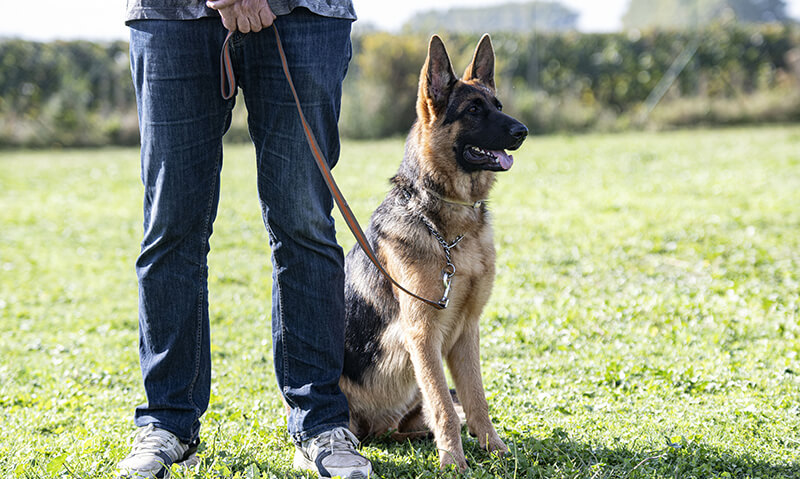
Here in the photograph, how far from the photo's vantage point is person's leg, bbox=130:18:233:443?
96.8 inches

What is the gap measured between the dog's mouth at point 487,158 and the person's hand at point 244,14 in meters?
1.08

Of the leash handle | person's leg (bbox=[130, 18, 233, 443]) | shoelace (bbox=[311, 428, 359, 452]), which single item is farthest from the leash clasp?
the leash handle

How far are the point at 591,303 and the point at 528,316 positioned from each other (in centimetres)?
64

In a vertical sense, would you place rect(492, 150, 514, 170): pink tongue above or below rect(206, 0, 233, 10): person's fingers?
below

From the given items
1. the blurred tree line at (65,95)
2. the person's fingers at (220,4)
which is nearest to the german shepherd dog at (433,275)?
the person's fingers at (220,4)

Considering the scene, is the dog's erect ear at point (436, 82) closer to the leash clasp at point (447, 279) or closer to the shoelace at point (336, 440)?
the leash clasp at point (447, 279)

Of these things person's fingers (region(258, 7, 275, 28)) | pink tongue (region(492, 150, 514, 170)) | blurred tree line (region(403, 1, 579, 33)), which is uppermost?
blurred tree line (region(403, 1, 579, 33))

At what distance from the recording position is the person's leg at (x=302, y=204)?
254cm

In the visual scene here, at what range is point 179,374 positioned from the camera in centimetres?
270

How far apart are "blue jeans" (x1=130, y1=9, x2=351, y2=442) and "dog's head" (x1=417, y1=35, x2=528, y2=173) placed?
1.87ft

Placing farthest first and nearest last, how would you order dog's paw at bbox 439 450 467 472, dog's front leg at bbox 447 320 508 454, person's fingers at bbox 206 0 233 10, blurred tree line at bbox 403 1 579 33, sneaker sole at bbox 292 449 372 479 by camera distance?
blurred tree line at bbox 403 1 579 33
dog's front leg at bbox 447 320 508 454
dog's paw at bbox 439 450 467 472
sneaker sole at bbox 292 449 372 479
person's fingers at bbox 206 0 233 10

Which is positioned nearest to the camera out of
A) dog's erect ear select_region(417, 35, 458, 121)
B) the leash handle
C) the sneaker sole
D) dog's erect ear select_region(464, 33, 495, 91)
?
the leash handle

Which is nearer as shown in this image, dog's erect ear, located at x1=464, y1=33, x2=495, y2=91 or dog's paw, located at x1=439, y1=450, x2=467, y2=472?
dog's paw, located at x1=439, y1=450, x2=467, y2=472

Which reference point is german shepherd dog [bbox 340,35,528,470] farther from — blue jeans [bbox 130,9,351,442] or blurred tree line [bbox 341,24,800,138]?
blurred tree line [bbox 341,24,800,138]
